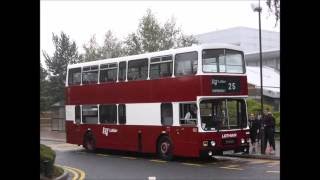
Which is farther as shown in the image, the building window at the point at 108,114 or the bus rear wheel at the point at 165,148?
the building window at the point at 108,114

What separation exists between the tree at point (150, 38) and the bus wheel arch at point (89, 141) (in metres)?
17.3

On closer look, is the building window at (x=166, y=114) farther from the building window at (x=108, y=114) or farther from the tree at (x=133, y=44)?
the tree at (x=133, y=44)

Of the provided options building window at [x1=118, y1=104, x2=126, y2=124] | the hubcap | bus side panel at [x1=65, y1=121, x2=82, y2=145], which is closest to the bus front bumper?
the hubcap

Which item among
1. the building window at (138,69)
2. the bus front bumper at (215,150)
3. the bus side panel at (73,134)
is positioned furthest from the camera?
the bus side panel at (73,134)

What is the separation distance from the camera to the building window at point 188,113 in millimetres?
17828

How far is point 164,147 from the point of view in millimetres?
19281

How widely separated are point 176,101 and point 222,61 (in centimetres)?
215

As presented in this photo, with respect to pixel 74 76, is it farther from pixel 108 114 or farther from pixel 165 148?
pixel 165 148

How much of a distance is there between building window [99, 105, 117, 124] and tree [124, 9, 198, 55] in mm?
18304

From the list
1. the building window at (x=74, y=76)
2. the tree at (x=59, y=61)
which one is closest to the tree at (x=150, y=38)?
the tree at (x=59, y=61)

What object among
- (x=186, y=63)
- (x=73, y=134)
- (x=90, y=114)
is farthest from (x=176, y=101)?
(x=73, y=134)
